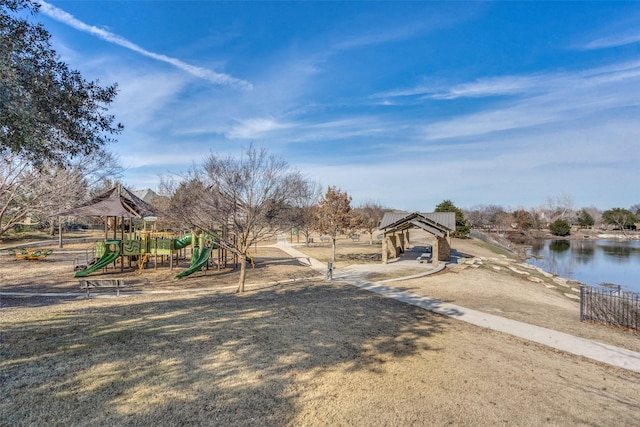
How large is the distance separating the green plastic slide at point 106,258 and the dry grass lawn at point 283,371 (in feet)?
19.7

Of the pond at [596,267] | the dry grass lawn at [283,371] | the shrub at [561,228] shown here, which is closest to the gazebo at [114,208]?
the dry grass lawn at [283,371]

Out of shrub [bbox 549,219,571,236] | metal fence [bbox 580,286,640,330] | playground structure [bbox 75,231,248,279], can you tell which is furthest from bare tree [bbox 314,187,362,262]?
shrub [bbox 549,219,571,236]

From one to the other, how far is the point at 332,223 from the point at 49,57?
779 inches

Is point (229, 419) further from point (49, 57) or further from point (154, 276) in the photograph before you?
point (154, 276)

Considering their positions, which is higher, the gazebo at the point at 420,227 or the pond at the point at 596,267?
the gazebo at the point at 420,227

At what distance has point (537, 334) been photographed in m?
8.55

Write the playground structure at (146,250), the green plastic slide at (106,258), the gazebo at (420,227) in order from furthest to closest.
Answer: the gazebo at (420,227), the playground structure at (146,250), the green plastic slide at (106,258)

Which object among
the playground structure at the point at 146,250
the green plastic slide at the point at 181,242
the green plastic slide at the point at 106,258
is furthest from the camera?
the green plastic slide at the point at 181,242

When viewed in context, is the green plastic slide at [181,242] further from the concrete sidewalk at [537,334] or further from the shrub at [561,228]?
the shrub at [561,228]

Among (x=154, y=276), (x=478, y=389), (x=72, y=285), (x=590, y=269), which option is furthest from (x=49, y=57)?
(x=590, y=269)

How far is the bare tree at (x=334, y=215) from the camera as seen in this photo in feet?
80.9

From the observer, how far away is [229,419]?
4.32 metres

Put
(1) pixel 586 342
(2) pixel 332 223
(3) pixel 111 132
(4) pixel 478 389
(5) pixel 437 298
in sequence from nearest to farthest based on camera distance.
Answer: (4) pixel 478 389
(3) pixel 111 132
(1) pixel 586 342
(5) pixel 437 298
(2) pixel 332 223

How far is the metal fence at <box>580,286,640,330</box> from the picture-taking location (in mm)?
10477
